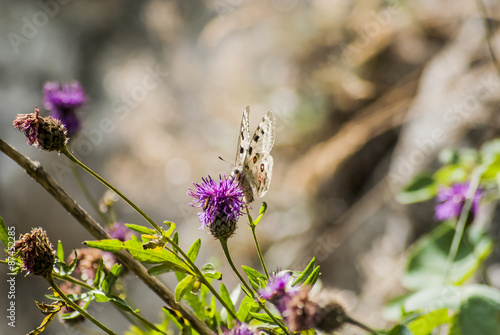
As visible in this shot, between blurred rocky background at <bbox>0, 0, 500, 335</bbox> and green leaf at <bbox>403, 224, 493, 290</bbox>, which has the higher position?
blurred rocky background at <bbox>0, 0, 500, 335</bbox>

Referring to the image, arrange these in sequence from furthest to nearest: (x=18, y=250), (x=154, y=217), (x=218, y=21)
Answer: (x=154, y=217) < (x=218, y=21) < (x=18, y=250)

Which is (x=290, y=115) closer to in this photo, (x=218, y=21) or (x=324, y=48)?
(x=324, y=48)

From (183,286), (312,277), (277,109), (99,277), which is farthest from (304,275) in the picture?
(277,109)

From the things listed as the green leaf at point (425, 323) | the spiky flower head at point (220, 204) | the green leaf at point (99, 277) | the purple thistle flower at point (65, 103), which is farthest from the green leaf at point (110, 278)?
the purple thistle flower at point (65, 103)

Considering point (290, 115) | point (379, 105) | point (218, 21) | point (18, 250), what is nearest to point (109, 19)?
point (218, 21)

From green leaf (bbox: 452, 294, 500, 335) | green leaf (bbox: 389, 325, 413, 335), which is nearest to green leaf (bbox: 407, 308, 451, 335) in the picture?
green leaf (bbox: 452, 294, 500, 335)

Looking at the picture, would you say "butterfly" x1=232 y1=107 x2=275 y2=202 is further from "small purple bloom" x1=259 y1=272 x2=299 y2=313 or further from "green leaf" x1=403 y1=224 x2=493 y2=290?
"green leaf" x1=403 y1=224 x2=493 y2=290
